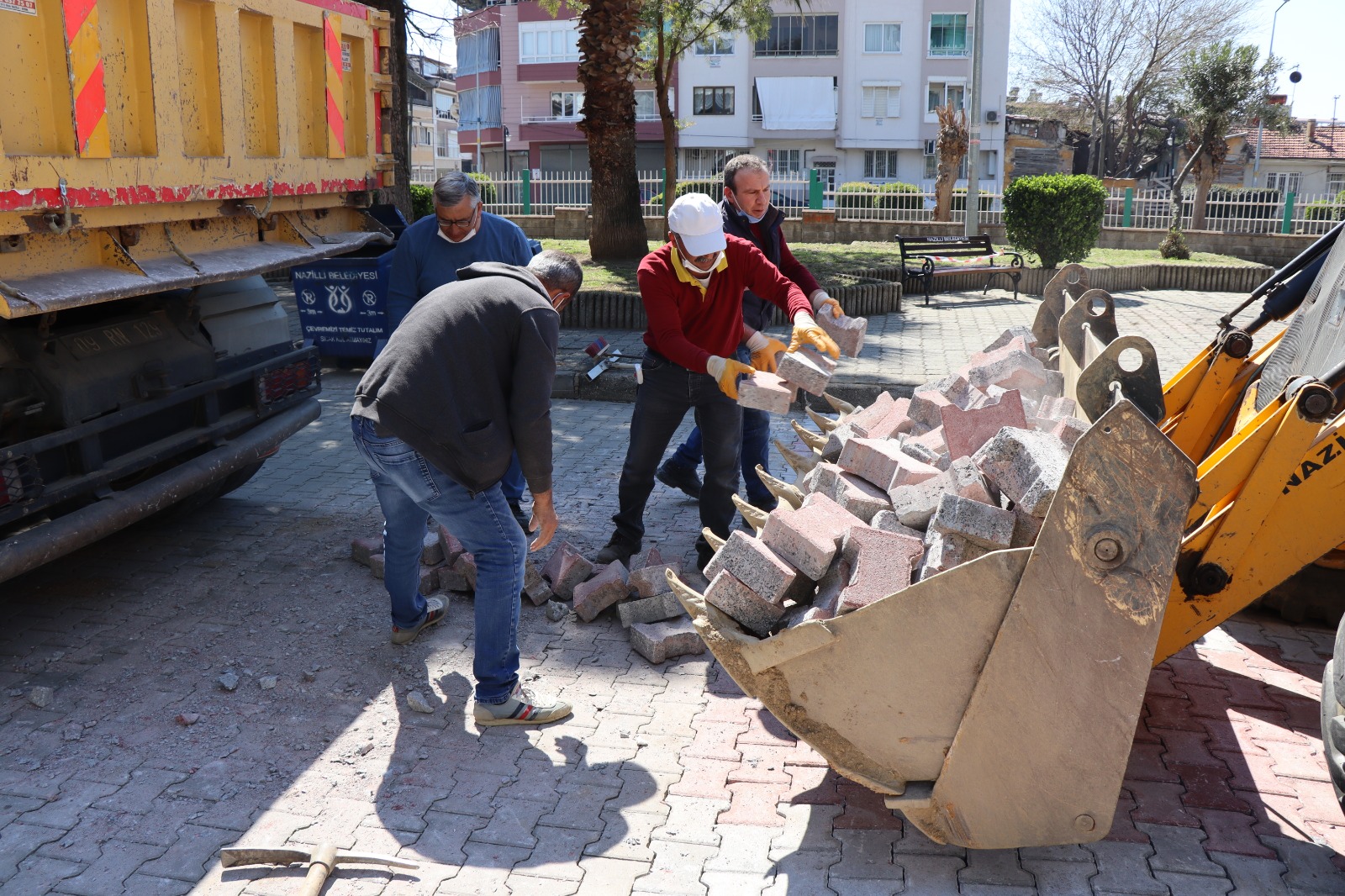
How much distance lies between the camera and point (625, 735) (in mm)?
3842

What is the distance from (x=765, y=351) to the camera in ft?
16.1

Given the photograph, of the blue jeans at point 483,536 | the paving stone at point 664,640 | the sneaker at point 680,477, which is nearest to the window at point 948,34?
the sneaker at point 680,477

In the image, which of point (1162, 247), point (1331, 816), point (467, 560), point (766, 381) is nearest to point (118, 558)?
point (467, 560)

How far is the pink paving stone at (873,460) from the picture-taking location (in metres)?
3.80

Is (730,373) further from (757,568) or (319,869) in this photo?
(319,869)

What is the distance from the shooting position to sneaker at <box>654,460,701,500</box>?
614cm

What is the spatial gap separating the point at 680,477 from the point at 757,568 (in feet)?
10.00

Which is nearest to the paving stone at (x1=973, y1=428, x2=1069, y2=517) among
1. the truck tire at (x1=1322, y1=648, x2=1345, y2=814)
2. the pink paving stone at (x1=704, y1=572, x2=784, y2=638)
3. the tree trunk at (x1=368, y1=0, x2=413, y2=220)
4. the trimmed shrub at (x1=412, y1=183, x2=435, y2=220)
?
the pink paving stone at (x1=704, y1=572, x2=784, y2=638)

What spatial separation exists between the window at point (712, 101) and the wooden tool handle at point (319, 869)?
3997 cm

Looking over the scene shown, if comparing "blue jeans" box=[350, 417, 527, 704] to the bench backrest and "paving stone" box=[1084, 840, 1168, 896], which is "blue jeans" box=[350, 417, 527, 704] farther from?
the bench backrest

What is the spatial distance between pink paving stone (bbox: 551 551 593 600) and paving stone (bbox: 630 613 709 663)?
494mm

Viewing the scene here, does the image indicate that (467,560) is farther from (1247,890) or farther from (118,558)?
(1247,890)

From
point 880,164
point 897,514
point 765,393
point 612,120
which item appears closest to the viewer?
point 897,514

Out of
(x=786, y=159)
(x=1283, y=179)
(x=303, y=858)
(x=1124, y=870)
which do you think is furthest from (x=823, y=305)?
(x=1283, y=179)
